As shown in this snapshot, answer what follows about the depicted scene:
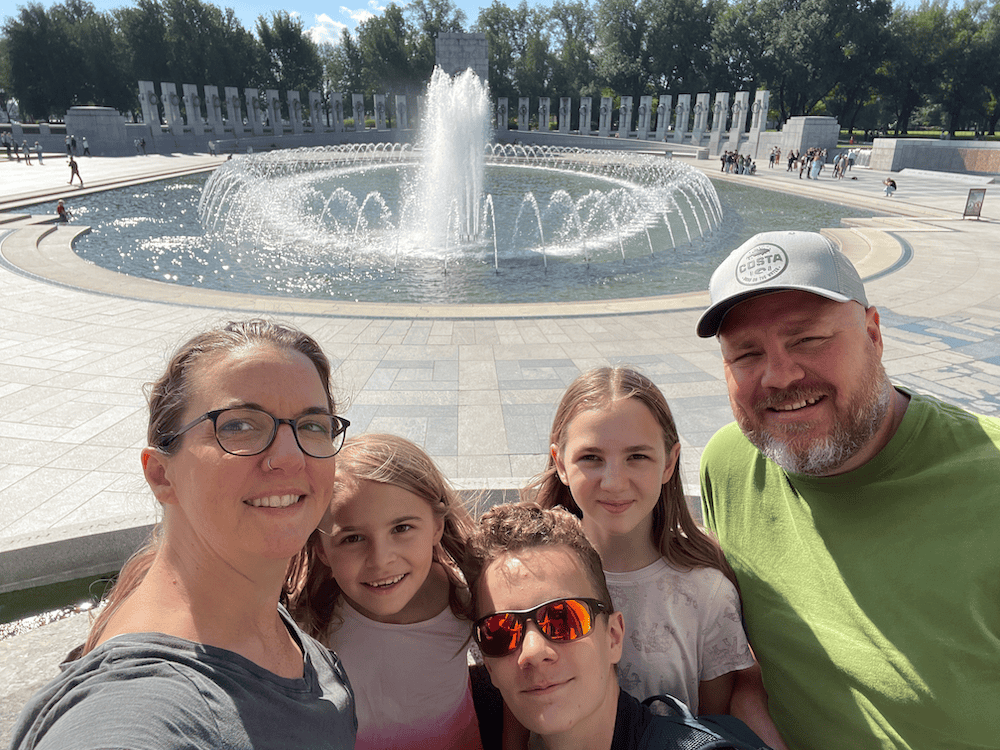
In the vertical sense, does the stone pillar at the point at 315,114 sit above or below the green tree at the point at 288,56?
below

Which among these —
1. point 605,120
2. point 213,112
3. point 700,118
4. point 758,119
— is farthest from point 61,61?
point 758,119

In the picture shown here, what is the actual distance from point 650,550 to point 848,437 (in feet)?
2.68

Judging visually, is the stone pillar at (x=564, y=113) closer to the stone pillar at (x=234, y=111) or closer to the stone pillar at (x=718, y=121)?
the stone pillar at (x=718, y=121)

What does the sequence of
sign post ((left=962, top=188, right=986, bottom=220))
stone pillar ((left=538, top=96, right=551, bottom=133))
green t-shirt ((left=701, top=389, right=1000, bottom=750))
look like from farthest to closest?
stone pillar ((left=538, top=96, right=551, bottom=133))
sign post ((left=962, top=188, right=986, bottom=220))
green t-shirt ((left=701, top=389, right=1000, bottom=750))

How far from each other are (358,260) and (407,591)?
12.5 m

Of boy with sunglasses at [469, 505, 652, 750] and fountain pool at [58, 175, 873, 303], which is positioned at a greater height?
boy with sunglasses at [469, 505, 652, 750]

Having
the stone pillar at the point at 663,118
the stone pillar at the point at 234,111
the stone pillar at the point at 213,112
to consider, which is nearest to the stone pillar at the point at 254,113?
the stone pillar at the point at 234,111

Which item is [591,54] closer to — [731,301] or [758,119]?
[758,119]

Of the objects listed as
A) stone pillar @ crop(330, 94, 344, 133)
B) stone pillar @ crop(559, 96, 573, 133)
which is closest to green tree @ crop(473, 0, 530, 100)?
stone pillar @ crop(559, 96, 573, 133)

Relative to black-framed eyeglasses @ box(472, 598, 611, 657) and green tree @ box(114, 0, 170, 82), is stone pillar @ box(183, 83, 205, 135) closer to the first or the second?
green tree @ box(114, 0, 170, 82)

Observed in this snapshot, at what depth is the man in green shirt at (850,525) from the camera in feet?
5.65

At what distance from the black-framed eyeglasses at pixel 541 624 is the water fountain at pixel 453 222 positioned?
9.61m

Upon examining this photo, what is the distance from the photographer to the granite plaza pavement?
4414 millimetres

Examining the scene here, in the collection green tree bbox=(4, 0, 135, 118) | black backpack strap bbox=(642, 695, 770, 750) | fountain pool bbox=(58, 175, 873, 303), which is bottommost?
fountain pool bbox=(58, 175, 873, 303)
